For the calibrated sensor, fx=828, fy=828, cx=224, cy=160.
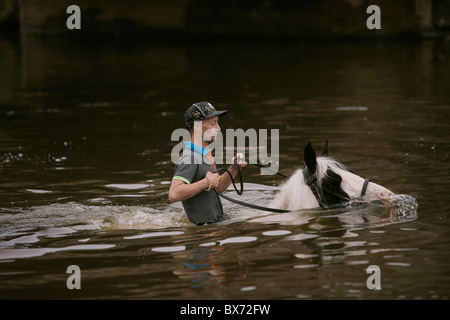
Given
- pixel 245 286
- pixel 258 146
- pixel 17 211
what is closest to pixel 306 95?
pixel 258 146

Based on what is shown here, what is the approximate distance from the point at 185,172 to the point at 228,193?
2.78 metres

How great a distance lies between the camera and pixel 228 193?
32.5 feet

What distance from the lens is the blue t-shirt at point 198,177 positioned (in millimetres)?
7188

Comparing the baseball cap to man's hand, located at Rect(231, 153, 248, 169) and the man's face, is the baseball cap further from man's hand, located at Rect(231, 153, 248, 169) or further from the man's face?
man's hand, located at Rect(231, 153, 248, 169)

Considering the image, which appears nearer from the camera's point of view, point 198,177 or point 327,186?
point 327,186

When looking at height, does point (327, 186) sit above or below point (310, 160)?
below

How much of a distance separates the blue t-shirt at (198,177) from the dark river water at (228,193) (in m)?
0.12

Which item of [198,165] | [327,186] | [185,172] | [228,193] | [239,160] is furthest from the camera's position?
[228,193]

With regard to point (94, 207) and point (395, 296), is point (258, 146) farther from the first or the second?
Answer: point (395, 296)

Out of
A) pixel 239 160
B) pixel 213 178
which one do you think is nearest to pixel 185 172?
pixel 213 178

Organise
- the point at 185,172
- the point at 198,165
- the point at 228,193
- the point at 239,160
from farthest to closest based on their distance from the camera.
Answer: the point at 228,193
the point at 198,165
the point at 185,172
the point at 239,160

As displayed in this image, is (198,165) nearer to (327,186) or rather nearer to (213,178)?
(213,178)

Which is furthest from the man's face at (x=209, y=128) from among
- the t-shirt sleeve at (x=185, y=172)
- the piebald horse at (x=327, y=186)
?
the piebald horse at (x=327, y=186)

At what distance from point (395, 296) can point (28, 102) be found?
1405cm
